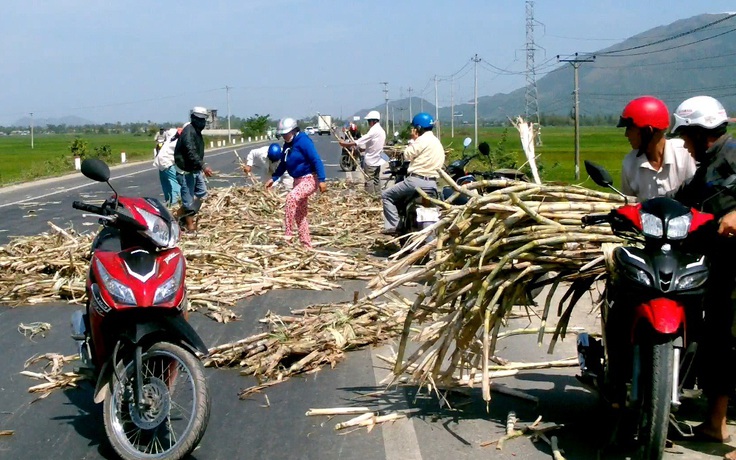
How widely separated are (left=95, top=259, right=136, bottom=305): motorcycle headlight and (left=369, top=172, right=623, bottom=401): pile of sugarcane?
4.84 feet

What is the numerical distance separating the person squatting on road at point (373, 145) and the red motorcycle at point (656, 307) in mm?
13402

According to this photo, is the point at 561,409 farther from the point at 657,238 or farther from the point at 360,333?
the point at 360,333

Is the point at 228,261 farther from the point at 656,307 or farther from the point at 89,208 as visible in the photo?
the point at 656,307

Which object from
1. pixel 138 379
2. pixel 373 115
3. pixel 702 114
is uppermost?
pixel 373 115

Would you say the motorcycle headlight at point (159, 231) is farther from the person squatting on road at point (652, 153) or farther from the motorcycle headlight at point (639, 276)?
the person squatting on road at point (652, 153)

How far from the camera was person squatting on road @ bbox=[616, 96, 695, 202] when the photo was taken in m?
5.72

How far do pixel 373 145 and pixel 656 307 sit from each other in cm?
1434

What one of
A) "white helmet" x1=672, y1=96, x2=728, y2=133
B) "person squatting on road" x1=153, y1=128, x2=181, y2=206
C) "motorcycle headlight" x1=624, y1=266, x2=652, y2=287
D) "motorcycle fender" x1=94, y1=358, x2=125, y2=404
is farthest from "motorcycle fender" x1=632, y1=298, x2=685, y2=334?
"person squatting on road" x1=153, y1=128, x2=181, y2=206

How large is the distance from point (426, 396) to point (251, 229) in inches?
333

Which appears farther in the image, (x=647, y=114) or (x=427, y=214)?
(x=427, y=214)

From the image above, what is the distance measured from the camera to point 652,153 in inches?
230

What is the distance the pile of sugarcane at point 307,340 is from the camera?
23.4 ft

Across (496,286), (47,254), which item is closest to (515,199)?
(496,286)

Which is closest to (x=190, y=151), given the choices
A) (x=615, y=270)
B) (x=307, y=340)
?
(x=307, y=340)
